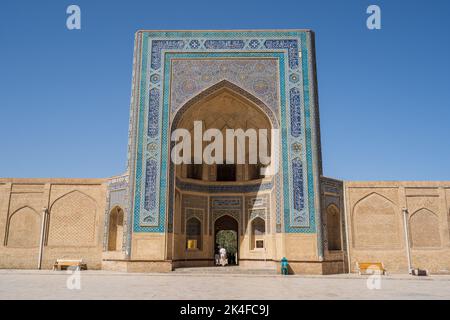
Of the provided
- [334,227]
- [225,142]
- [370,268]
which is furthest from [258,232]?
[370,268]

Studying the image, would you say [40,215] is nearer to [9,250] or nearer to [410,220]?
[9,250]

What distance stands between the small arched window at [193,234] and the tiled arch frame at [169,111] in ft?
8.52

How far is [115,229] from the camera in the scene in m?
12.6

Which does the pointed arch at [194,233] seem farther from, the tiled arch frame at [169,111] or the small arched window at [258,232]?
the tiled arch frame at [169,111]

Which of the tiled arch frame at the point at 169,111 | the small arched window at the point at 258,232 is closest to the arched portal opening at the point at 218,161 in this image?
the small arched window at the point at 258,232

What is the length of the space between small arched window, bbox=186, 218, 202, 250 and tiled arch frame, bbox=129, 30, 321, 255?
2.60 metres

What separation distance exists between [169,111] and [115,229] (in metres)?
4.27

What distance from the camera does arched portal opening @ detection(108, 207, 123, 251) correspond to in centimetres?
1244

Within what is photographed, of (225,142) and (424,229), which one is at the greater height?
(225,142)

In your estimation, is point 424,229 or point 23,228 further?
point 23,228

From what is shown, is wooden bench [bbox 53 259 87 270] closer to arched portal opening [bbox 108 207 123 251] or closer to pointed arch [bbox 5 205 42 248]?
arched portal opening [bbox 108 207 123 251]

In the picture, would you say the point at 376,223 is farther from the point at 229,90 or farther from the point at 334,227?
the point at 229,90
